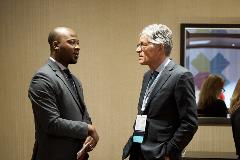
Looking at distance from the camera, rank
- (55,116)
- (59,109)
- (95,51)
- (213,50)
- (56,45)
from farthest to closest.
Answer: (95,51) → (213,50) → (56,45) → (59,109) → (55,116)

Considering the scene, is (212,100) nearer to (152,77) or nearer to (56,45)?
(152,77)

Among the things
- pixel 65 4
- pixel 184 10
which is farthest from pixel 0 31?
pixel 184 10

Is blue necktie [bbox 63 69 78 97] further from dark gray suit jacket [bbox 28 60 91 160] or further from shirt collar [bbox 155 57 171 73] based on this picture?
shirt collar [bbox 155 57 171 73]

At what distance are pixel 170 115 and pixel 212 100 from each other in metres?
1.79

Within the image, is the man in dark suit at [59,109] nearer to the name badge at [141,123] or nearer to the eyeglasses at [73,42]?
the eyeglasses at [73,42]

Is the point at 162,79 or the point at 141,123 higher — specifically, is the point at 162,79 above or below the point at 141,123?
above

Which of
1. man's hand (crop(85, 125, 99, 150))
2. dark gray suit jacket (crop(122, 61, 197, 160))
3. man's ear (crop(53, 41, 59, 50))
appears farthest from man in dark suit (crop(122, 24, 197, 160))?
man's ear (crop(53, 41, 59, 50))

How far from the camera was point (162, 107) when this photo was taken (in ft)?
8.54

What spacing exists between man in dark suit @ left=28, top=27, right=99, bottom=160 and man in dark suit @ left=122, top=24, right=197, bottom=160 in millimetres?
365

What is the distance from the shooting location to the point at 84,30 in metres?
4.38

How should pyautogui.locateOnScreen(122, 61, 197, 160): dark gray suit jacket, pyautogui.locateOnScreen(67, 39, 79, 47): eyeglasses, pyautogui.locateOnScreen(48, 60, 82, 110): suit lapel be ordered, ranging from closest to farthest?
pyautogui.locateOnScreen(122, 61, 197, 160): dark gray suit jacket < pyautogui.locateOnScreen(48, 60, 82, 110): suit lapel < pyautogui.locateOnScreen(67, 39, 79, 47): eyeglasses

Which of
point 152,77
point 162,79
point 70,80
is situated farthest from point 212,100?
point 70,80

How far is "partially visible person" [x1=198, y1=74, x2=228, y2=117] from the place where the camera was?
4.27 metres

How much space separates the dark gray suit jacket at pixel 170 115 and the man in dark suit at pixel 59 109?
419 millimetres
